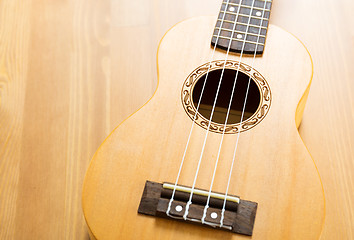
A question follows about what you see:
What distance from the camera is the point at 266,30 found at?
1.08 meters

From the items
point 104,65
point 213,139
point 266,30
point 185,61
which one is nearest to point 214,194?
point 213,139

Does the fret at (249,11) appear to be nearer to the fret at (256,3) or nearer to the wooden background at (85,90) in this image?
the fret at (256,3)

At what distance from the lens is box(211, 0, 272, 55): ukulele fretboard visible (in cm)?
106

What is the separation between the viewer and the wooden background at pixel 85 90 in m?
1.09

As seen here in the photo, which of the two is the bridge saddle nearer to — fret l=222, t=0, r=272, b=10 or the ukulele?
the ukulele

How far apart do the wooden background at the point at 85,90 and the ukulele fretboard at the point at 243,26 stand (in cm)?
31

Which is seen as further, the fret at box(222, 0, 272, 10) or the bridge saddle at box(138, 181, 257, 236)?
the fret at box(222, 0, 272, 10)

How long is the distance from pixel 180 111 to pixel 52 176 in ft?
1.36

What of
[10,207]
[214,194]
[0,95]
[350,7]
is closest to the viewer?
[214,194]

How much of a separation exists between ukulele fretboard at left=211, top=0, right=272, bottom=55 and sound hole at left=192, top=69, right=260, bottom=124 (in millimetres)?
72

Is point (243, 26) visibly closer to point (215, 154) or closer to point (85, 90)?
point (215, 154)

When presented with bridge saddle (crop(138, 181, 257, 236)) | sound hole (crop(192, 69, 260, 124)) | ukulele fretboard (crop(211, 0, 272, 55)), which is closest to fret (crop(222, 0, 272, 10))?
ukulele fretboard (crop(211, 0, 272, 55))

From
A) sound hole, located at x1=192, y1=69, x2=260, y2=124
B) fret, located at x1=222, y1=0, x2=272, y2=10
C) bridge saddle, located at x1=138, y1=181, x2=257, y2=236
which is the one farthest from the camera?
fret, located at x1=222, y1=0, x2=272, y2=10

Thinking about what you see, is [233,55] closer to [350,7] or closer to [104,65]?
[104,65]
